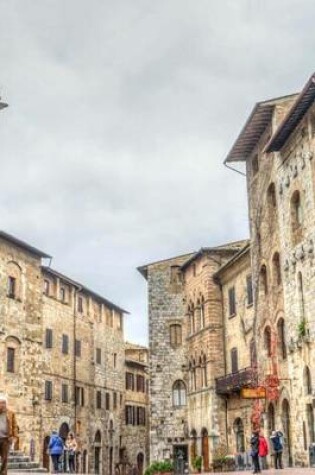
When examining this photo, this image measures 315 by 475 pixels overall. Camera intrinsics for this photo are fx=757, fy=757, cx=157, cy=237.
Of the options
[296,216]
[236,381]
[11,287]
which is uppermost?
[11,287]

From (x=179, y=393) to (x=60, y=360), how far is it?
7993 mm

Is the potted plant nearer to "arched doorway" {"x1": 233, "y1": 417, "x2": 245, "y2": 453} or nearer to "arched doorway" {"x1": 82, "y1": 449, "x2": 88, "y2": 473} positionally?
"arched doorway" {"x1": 233, "y1": 417, "x2": 245, "y2": 453}

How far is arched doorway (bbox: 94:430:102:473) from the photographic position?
173 ft

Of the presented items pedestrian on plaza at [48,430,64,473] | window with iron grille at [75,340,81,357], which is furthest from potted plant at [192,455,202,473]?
pedestrian on plaza at [48,430,64,473]

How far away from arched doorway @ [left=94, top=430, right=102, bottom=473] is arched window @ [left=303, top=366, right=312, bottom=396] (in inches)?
1141

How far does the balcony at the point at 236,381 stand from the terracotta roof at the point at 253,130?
33.0 ft

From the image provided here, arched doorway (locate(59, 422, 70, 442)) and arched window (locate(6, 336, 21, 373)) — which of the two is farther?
arched doorway (locate(59, 422, 70, 442))

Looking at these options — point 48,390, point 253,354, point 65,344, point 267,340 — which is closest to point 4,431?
point 267,340

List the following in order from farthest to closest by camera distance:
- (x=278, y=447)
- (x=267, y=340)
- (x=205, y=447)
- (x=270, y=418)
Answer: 1. (x=205, y=447)
2. (x=267, y=340)
3. (x=270, y=418)
4. (x=278, y=447)

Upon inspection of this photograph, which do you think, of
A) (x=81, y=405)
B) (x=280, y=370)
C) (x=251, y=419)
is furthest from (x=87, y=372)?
(x=280, y=370)

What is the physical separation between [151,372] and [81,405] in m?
5.61

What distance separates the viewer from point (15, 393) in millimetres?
40000

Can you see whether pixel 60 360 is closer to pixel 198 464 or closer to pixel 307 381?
pixel 198 464

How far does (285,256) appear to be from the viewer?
29609 mm
